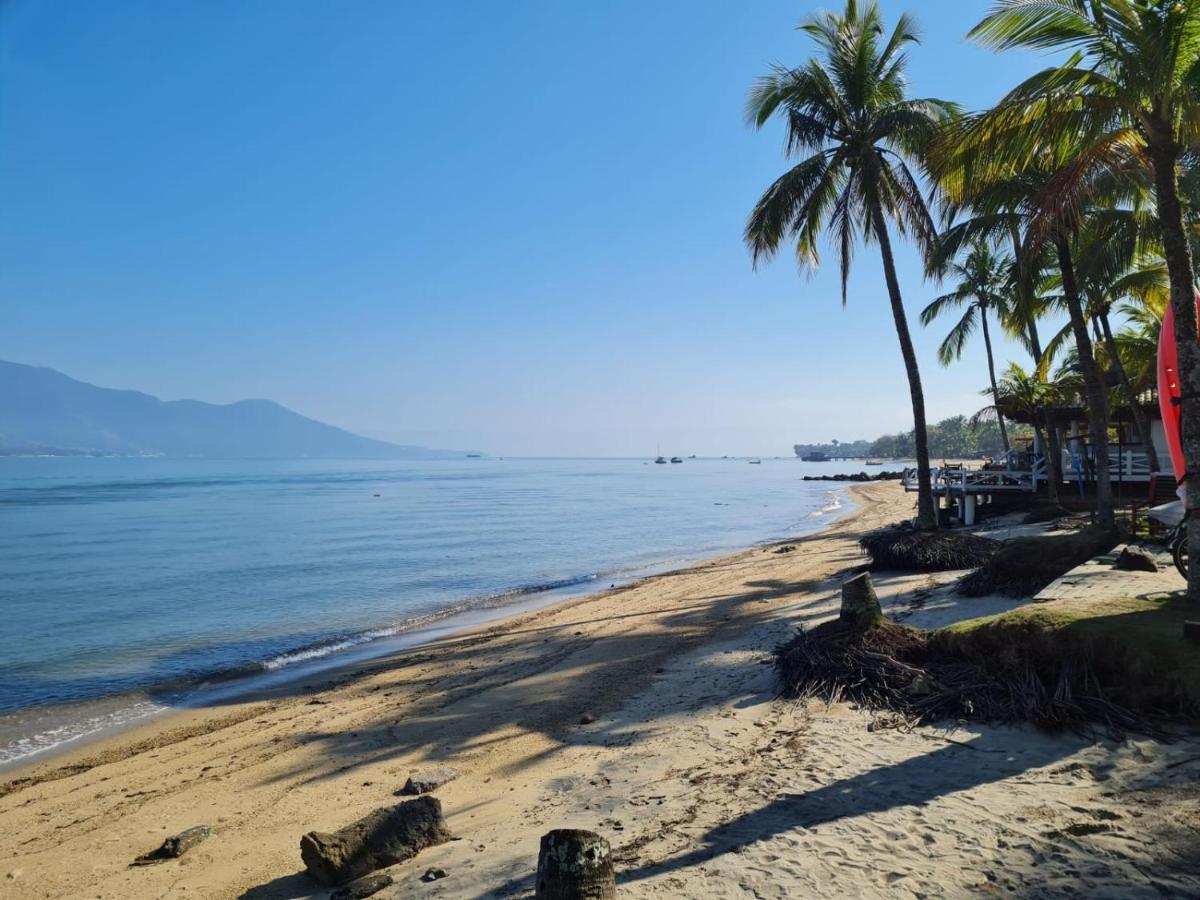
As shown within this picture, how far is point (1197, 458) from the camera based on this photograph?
6.27 m

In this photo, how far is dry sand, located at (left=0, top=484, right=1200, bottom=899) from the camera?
367 cm

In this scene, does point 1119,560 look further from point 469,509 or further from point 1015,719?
point 469,509

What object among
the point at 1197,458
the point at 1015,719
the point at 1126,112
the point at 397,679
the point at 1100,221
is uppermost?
the point at 1100,221

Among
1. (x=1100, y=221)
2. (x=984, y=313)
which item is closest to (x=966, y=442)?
(x=984, y=313)

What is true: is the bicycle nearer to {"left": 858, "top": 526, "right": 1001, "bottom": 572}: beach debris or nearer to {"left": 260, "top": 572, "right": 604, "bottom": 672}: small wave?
{"left": 858, "top": 526, "right": 1001, "bottom": 572}: beach debris

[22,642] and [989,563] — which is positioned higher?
[989,563]

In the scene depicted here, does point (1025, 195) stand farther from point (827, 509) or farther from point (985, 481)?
point (827, 509)

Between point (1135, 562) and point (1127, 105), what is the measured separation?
5266mm

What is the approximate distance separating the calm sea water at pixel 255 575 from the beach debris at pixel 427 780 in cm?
549

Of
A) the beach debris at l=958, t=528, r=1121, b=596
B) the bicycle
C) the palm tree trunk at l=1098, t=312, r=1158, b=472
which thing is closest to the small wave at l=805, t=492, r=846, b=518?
the palm tree trunk at l=1098, t=312, r=1158, b=472

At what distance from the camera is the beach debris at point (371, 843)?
14.4ft

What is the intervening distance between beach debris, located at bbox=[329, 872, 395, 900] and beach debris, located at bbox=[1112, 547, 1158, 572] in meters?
8.90

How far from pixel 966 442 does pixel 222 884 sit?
161942 mm

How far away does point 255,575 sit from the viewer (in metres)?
21.7
